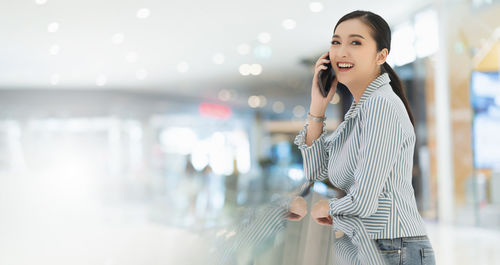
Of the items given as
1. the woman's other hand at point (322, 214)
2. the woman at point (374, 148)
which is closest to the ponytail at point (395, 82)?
the woman at point (374, 148)

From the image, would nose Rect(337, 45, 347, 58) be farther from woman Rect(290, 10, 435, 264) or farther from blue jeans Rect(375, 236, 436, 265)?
blue jeans Rect(375, 236, 436, 265)

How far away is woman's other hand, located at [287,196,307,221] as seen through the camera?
975 millimetres

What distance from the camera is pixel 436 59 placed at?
17.7ft

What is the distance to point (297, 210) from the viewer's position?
41.9 inches

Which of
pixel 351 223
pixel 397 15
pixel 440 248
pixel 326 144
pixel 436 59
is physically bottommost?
pixel 440 248

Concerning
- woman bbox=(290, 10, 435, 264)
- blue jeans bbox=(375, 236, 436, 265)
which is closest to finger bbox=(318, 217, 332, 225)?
woman bbox=(290, 10, 435, 264)

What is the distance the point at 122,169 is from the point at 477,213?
668 cm

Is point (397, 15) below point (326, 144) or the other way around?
the other way around

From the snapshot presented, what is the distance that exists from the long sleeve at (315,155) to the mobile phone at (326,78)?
0.29ft

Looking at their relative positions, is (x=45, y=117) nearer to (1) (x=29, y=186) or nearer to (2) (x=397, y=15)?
(1) (x=29, y=186)

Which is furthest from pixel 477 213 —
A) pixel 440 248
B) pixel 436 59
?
pixel 436 59

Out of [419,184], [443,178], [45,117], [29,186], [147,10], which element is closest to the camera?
[147,10]

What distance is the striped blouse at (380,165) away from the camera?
782mm

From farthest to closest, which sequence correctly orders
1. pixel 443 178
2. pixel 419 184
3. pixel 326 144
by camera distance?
1. pixel 419 184
2. pixel 443 178
3. pixel 326 144
